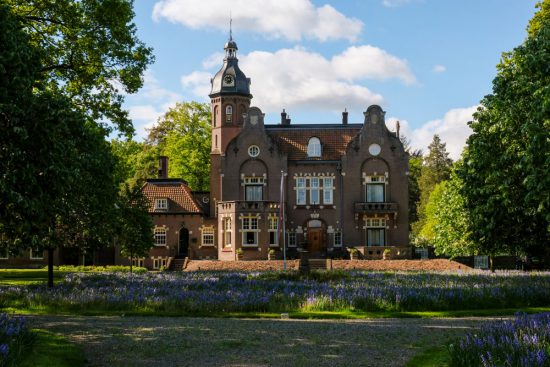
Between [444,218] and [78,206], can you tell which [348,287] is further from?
[444,218]

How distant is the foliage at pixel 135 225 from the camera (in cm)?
4003

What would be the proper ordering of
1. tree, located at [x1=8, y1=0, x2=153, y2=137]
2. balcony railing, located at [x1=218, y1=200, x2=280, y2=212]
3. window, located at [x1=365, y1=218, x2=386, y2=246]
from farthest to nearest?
1. window, located at [x1=365, y1=218, x2=386, y2=246]
2. balcony railing, located at [x1=218, y1=200, x2=280, y2=212]
3. tree, located at [x1=8, y1=0, x2=153, y2=137]

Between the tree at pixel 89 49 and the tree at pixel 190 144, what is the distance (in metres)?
43.9

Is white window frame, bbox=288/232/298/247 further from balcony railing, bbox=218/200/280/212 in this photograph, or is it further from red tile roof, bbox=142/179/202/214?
red tile roof, bbox=142/179/202/214

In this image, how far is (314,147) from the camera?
5916 cm

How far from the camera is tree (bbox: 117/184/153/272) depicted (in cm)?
4000

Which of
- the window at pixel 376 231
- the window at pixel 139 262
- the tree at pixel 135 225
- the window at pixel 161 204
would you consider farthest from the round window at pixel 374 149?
the tree at pixel 135 225

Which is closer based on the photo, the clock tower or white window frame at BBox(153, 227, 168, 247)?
white window frame at BBox(153, 227, 168, 247)

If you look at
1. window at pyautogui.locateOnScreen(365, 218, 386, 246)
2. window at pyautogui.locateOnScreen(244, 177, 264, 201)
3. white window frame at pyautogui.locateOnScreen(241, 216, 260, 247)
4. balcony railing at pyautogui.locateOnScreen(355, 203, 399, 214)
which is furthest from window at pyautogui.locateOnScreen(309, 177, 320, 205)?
white window frame at pyautogui.locateOnScreen(241, 216, 260, 247)

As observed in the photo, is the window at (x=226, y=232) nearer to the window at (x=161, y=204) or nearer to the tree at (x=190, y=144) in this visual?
the window at (x=161, y=204)

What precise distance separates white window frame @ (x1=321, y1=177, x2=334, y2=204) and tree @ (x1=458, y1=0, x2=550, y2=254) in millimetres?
32569

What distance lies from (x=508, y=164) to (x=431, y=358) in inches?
482

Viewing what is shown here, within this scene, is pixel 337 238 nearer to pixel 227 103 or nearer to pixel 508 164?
pixel 227 103

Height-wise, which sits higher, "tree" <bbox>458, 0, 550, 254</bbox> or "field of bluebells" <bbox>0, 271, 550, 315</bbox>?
"tree" <bbox>458, 0, 550, 254</bbox>
